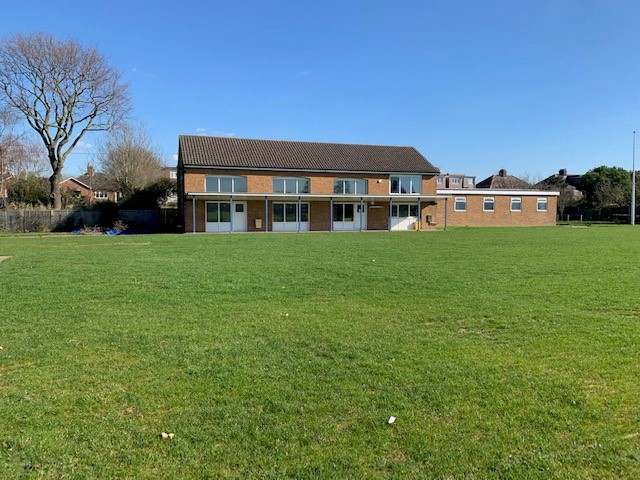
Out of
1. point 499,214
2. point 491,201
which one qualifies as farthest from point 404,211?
point 499,214

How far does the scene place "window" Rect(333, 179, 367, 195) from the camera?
37.2 metres

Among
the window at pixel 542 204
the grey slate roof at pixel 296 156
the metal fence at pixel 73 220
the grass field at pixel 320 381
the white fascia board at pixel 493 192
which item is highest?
the grey slate roof at pixel 296 156

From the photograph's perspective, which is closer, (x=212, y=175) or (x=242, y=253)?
(x=242, y=253)

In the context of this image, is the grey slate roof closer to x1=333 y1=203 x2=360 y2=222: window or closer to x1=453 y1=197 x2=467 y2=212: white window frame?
x1=333 y1=203 x2=360 y2=222: window

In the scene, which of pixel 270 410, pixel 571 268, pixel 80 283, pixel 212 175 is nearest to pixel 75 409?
pixel 270 410

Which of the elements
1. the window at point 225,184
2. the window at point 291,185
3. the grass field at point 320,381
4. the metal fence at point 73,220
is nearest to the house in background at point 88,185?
the metal fence at point 73,220

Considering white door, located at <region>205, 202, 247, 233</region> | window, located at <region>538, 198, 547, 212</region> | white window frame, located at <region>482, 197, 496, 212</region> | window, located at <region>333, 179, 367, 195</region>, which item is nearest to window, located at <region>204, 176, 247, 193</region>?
white door, located at <region>205, 202, 247, 233</region>

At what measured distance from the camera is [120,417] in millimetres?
3588

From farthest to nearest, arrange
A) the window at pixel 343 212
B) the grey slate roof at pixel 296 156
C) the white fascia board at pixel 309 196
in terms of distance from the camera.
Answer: the window at pixel 343 212 < the grey slate roof at pixel 296 156 < the white fascia board at pixel 309 196

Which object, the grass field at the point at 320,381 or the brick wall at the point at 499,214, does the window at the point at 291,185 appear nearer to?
the brick wall at the point at 499,214

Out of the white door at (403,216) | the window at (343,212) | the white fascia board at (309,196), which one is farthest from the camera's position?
the white door at (403,216)

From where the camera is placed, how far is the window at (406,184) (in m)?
38.7

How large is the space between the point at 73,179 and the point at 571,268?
72.9 metres

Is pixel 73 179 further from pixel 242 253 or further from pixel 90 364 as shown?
pixel 90 364
